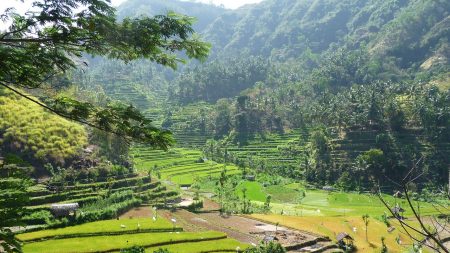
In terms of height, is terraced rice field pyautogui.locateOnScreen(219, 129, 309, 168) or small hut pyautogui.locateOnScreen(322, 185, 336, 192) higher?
terraced rice field pyautogui.locateOnScreen(219, 129, 309, 168)

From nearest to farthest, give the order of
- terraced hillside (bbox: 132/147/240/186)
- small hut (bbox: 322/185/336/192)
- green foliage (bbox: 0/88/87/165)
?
green foliage (bbox: 0/88/87/165) → terraced hillside (bbox: 132/147/240/186) → small hut (bbox: 322/185/336/192)

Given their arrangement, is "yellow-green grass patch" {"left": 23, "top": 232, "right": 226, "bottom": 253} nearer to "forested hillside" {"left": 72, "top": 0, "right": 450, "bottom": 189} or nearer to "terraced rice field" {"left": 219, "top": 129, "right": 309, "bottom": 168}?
"forested hillside" {"left": 72, "top": 0, "right": 450, "bottom": 189}

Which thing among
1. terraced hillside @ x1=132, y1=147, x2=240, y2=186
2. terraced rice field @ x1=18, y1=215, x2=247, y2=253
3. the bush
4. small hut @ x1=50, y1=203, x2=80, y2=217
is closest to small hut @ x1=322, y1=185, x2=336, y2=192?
terraced hillside @ x1=132, y1=147, x2=240, y2=186

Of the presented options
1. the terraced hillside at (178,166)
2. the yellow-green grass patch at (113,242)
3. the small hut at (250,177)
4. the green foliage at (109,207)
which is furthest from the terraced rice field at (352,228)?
the terraced hillside at (178,166)

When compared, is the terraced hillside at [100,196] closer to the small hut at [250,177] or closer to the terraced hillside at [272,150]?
the small hut at [250,177]

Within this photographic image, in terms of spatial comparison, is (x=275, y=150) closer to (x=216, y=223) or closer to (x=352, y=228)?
(x=352, y=228)

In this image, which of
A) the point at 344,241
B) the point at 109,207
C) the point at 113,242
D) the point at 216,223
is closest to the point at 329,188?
Answer: the point at 344,241

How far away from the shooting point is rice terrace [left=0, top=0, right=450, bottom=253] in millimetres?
8344

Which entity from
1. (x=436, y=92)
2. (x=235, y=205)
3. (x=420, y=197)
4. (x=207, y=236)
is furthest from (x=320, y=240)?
(x=436, y=92)

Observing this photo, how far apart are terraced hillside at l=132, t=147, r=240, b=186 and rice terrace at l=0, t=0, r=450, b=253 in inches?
19.5

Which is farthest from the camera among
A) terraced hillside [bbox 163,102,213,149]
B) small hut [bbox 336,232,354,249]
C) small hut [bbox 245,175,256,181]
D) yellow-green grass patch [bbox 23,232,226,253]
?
terraced hillside [bbox 163,102,213,149]

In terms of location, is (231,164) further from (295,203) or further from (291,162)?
(295,203)

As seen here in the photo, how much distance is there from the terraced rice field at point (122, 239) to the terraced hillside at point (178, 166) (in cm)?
2708

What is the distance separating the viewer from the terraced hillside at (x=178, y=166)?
67.4 meters
